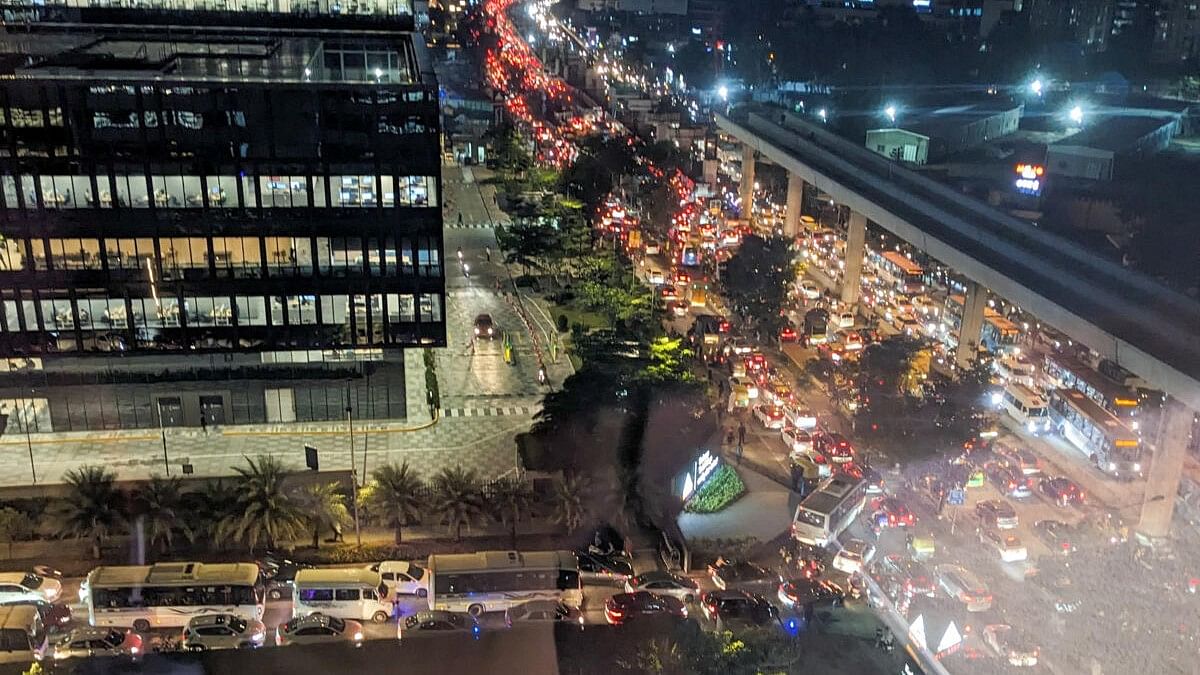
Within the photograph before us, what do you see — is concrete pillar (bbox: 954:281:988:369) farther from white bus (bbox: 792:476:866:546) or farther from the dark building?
the dark building

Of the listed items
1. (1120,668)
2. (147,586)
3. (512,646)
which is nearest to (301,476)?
(147,586)

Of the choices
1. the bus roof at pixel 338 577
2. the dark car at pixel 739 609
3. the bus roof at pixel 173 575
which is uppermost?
the bus roof at pixel 173 575

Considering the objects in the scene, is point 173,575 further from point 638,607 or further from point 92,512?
point 638,607

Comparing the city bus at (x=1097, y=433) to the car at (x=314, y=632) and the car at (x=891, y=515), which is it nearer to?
the car at (x=891, y=515)

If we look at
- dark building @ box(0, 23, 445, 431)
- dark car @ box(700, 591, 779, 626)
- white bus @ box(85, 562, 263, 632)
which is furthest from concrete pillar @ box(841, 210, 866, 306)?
white bus @ box(85, 562, 263, 632)

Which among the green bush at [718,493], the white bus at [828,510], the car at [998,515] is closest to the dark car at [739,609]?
the white bus at [828,510]

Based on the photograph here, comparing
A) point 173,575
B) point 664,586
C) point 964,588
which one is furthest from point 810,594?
point 173,575
